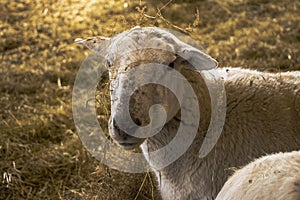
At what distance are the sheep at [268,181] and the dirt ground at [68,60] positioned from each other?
128cm

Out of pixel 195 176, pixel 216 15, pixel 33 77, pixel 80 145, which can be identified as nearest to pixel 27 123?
pixel 80 145

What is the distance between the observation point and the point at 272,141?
3.47m

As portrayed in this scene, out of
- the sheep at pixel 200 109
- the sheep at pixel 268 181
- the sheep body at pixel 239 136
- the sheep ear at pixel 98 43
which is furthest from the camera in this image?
the sheep ear at pixel 98 43

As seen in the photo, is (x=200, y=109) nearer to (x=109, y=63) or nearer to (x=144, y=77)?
(x=144, y=77)

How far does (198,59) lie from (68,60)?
14.1 feet

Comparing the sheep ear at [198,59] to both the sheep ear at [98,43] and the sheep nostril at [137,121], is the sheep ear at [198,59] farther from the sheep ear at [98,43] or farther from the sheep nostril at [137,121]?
the sheep ear at [98,43]

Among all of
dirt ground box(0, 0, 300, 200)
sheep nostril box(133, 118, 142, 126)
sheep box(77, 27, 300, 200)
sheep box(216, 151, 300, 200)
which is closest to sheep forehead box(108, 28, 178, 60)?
sheep box(77, 27, 300, 200)

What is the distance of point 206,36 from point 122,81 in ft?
15.6

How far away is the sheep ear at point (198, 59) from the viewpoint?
10.7 ft

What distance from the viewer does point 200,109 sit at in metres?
3.58

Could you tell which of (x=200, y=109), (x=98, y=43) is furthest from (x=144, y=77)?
(x=98, y=43)

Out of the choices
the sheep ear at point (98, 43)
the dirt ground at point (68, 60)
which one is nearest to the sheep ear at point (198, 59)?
the dirt ground at point (68, 60)

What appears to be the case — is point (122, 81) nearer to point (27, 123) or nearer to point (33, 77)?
point (27, 123)

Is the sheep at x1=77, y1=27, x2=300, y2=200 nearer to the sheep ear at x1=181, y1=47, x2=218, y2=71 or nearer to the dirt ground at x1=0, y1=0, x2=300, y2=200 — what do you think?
the sheep ear at x1=181, y1=47, x2=218, y2=71
